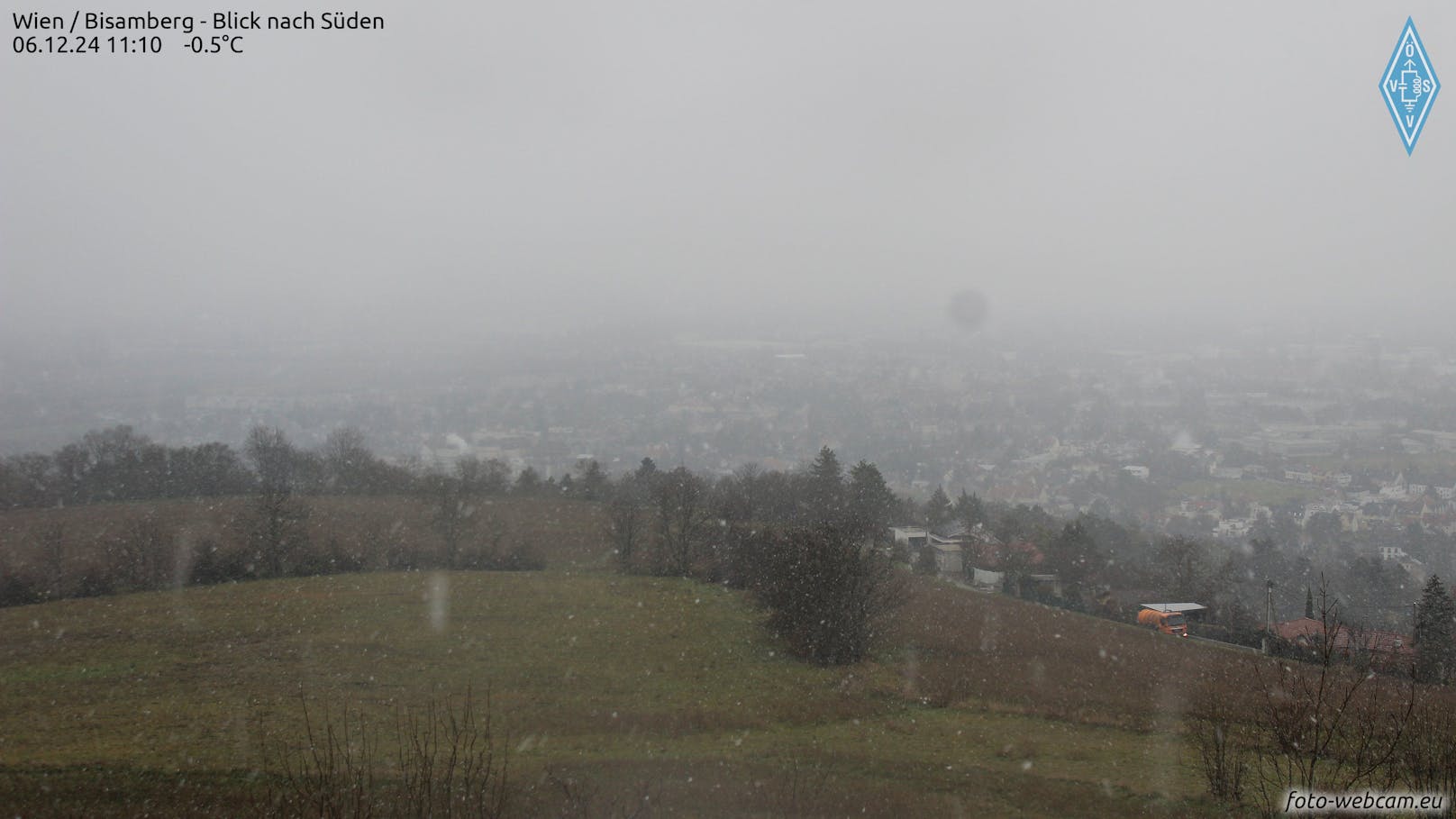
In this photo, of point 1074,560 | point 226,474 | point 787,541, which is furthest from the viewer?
point 226,474

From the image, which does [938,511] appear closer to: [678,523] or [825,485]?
[825,485]

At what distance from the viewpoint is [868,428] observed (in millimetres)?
43812

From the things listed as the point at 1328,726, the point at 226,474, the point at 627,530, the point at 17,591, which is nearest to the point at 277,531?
the point at 17,591

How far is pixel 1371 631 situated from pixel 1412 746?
14103 millimetres

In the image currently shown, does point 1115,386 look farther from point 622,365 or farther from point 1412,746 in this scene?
point 1412,746

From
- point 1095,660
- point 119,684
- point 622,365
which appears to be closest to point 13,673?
point 119,684

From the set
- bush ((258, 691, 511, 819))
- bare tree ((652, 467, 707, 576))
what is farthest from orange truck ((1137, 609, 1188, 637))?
bush ((258, 691, 511, 819))

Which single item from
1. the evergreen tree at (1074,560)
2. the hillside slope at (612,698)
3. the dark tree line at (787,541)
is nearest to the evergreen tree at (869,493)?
the dark tree line at (787,541)

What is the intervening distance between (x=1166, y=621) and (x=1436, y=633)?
6232 millimetres

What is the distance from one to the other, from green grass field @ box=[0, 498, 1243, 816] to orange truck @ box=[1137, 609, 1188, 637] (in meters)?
2.41

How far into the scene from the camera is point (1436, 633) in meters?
A: 15.4

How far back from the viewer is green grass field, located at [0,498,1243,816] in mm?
7941

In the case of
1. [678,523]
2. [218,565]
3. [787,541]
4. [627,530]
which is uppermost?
[787,541]

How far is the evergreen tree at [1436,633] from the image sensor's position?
15102mm
